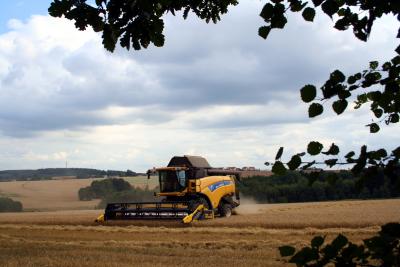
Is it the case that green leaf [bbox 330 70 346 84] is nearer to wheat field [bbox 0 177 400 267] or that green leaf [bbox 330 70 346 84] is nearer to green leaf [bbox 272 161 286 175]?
green leaf [bbox 272 161 286 175]

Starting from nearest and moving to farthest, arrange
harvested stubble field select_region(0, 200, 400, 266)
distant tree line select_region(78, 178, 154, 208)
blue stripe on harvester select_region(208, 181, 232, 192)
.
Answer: harvested stubble field select_region(0, 200, 400, 266)
blue stripe on harvester select_region(208, 181, 232, 192)
distant tree line select_region(78, 178, 154, 208)

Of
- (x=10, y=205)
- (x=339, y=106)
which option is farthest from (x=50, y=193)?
(x=339, y=106)

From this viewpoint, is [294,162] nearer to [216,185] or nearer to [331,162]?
[331,162]

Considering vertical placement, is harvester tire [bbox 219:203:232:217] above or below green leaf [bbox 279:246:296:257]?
below

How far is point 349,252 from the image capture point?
2.23 meters

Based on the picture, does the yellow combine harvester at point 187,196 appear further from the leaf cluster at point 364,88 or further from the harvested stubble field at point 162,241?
the leaf cluster at point 364,88

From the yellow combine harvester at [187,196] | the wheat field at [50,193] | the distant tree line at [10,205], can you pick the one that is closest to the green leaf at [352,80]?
the yellow combine harvester at [187,196]

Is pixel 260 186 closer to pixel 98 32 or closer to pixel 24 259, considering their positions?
pixel 24 259

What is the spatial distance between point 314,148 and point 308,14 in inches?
25.0

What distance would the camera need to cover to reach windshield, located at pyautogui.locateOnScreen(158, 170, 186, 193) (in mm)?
21516

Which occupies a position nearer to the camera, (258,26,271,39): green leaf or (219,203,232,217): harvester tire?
(258,26,271,39): green leaf

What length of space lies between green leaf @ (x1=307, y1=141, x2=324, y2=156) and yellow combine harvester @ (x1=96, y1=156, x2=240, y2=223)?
51.9ft

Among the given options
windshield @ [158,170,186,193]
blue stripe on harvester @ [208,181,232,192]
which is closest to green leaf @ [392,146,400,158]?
windshield @ [158,170,186,193]

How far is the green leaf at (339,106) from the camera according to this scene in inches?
99.2
